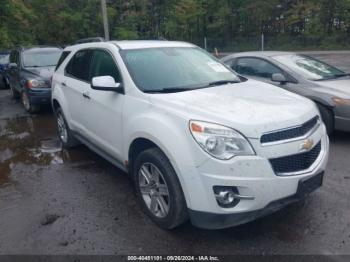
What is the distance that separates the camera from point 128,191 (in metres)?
4.55

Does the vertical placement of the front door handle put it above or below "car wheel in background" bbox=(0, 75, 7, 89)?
above

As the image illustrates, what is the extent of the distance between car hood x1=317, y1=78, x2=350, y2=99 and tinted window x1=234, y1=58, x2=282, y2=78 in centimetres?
84

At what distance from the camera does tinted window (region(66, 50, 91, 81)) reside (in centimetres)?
514

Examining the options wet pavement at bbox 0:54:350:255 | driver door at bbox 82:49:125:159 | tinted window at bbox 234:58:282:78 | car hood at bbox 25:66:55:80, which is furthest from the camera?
car hood at bbox 25:66:55:80

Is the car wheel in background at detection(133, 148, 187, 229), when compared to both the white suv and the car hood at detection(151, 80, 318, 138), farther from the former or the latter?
the car hood at detection(151, 80, 318, 138)

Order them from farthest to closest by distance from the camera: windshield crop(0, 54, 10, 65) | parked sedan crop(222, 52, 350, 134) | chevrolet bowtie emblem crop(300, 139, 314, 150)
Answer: windshield crop(0, 54, 10, 65)
parked sedan crop(222, 52, 350, 134)
chevrolet bowtie emblem crop(300, 139, 314, 150)

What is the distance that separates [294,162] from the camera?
10.4ft

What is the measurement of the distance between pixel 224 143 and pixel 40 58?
28.3 feet

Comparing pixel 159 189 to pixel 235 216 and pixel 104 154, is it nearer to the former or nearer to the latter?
pixel 235 216

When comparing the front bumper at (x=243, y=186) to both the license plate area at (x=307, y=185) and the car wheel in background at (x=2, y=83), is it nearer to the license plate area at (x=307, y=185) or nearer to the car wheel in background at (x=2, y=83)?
the license plate area at (x=307, y=185)

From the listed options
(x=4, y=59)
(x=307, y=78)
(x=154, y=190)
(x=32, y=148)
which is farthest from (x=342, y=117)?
(x=4, y=59)

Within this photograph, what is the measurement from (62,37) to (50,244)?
1230 inches

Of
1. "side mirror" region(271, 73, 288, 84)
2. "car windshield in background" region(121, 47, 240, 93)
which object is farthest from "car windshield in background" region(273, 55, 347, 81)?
"car windshield in background" region(121, 47, 240, 93)

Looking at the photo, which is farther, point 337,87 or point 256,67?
point 256,67
